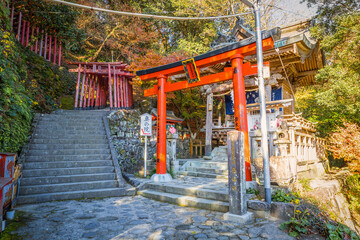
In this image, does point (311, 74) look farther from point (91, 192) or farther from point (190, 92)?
point (91, 192)

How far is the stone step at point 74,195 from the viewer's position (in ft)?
18.4

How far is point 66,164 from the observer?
745 centimetres

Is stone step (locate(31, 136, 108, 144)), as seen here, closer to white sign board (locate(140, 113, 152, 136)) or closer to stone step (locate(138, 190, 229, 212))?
white sign board (locate(140, 113, 152, 136))

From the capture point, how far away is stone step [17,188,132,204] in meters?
5.61

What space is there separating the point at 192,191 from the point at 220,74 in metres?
3.90

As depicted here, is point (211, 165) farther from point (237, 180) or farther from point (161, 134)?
point (237, 180)

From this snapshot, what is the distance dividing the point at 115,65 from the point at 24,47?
6.22 m

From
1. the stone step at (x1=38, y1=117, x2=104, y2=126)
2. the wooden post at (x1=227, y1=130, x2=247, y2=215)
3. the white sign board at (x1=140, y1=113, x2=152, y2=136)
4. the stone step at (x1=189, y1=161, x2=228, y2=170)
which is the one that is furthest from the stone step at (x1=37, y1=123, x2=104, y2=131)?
the wooden post at (x1=227, y1=130, x2=247, y2=215)

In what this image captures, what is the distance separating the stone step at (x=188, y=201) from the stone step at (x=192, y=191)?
0.15 meters

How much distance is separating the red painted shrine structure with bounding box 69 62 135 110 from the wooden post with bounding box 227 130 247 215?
11873 mm

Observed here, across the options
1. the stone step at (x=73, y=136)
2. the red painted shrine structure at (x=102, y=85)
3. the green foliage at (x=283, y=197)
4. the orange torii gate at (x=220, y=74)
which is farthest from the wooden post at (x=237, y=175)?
the red painted shrine structure at (x=102, y=85)

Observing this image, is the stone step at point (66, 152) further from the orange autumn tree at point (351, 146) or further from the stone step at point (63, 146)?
the orange autumn tree at point (351, 146)

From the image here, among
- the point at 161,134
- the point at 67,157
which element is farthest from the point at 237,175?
the point at 67,157

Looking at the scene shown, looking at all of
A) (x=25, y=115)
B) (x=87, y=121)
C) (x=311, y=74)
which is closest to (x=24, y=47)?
(x=87, y=121)
